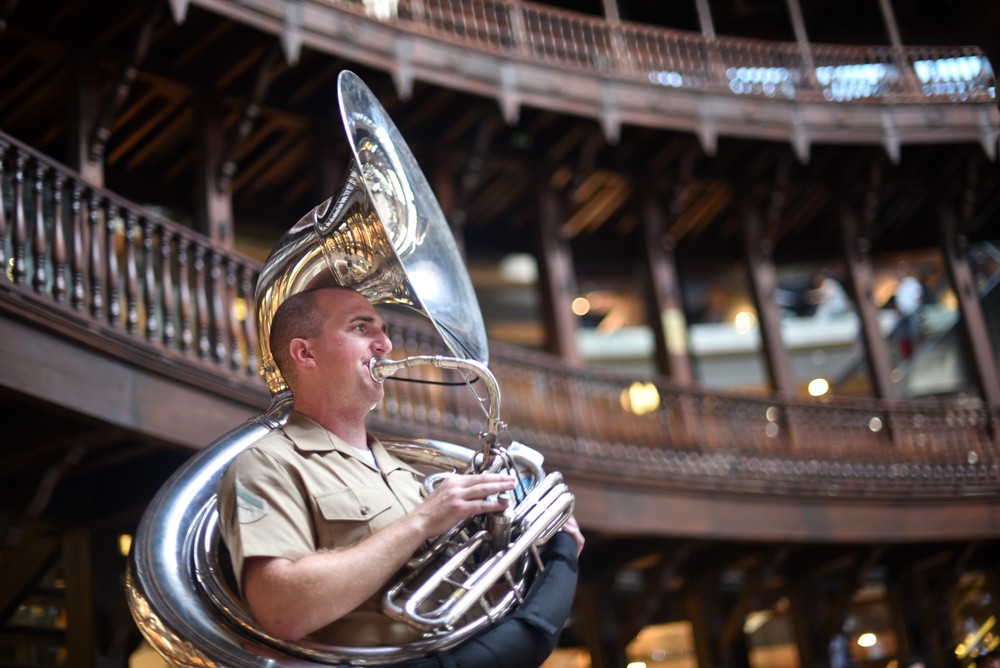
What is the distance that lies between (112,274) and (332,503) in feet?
14.3

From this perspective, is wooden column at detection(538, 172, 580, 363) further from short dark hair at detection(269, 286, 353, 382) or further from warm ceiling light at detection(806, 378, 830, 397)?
short dark hair at detection(269, 286, 353, 382)

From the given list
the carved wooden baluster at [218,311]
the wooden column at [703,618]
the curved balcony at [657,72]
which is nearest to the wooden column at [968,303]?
the curved balcony at [657,72]

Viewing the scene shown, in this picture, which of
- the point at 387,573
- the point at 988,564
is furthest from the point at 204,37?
the point at 988,564

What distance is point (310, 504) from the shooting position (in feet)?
6.18

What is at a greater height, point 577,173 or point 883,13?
point 883,13

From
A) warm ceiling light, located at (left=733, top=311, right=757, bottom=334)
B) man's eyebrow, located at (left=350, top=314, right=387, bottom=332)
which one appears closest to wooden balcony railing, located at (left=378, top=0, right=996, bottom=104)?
warm ceiling light, located at (left=733, top=311, right=757, bottom=334)

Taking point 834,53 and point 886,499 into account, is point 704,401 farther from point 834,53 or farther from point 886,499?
point 834,53

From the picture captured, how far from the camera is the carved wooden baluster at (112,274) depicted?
581cm

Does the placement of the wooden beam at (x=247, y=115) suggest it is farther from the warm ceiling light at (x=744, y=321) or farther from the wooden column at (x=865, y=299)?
the warm ceiling light at (x=744, y=321)

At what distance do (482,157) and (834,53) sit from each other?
13.3 feet

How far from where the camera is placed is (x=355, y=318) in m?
2.08

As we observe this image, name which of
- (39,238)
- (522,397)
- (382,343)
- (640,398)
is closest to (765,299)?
(640,398)

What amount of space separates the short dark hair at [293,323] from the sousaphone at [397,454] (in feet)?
0.13

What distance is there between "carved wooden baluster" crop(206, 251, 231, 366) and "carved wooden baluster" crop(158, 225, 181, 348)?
0.90 feet
